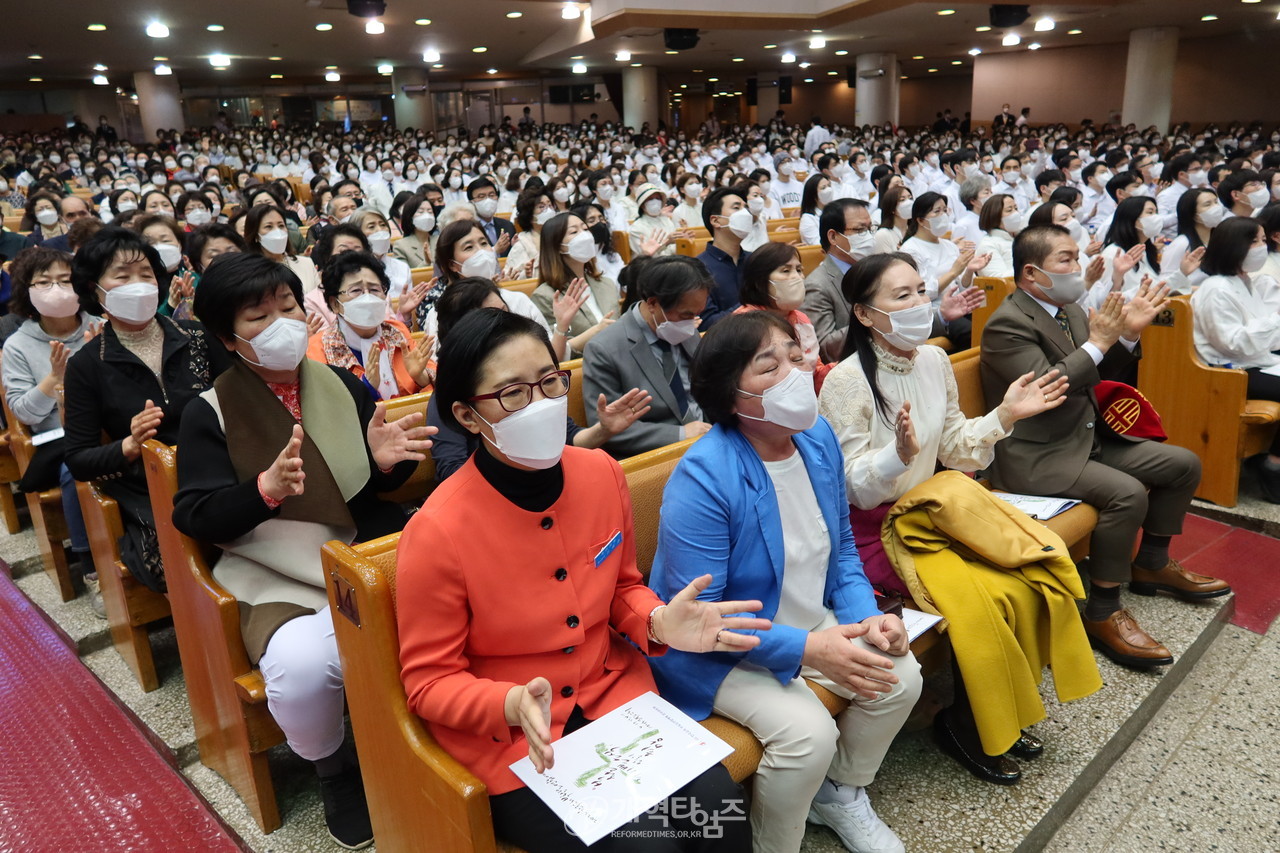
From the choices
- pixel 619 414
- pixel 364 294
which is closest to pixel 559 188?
pixel 364 294

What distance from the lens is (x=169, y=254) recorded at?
3.94 m

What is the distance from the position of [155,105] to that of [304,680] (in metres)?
24.9

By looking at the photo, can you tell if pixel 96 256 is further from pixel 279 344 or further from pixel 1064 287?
pixel 1064 287

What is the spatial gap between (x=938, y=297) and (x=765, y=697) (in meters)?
3.71

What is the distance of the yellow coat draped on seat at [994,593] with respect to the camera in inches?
83.2

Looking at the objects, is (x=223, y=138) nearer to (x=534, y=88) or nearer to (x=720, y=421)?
(x=534, y=88)

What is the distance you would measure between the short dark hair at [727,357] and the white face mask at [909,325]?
60cm

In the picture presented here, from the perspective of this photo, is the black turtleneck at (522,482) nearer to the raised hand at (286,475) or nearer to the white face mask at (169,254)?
the raised hand at (286,475)

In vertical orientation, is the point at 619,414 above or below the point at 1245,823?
above

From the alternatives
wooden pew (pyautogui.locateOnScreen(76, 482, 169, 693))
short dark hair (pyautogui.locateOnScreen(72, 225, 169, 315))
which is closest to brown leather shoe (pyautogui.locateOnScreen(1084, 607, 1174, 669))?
wooden pew (pyautogui.locateOnScreen(76, 482, 169, 693))

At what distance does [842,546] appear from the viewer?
2.11 m

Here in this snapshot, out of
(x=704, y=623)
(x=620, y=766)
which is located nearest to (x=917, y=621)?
(x=704, y=623)

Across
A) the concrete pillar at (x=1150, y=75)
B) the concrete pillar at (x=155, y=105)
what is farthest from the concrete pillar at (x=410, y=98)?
the concrete pillar at (x=1150, y=75)

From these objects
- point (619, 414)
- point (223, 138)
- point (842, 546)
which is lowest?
point (842, 546)
